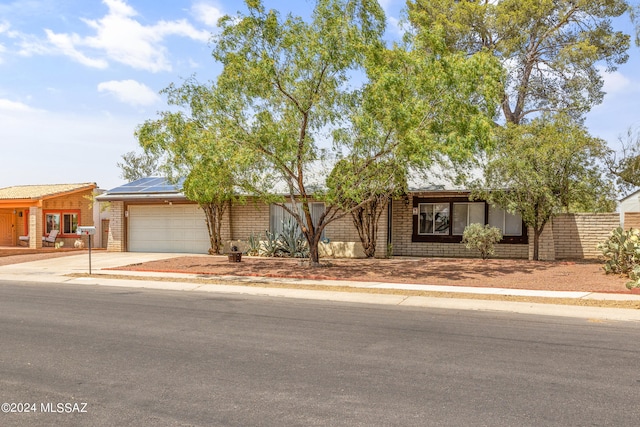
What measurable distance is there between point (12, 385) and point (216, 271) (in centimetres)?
1280

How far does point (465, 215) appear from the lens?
2383 cm

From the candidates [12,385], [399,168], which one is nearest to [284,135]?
[399,168]

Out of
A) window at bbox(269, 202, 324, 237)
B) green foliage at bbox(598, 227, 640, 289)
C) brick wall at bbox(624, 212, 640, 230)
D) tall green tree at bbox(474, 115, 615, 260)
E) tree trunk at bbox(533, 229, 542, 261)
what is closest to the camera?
green foliage at bbox(598, 227, 640, 289)

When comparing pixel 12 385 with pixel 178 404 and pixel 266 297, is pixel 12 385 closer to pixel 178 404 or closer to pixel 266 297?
pixel 178 404

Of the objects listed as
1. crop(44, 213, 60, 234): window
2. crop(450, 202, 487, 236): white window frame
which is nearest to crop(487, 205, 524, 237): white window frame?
crop(450, 202, 487, 236): white window frame

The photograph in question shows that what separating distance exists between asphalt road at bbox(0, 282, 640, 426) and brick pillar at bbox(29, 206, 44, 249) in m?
22.9

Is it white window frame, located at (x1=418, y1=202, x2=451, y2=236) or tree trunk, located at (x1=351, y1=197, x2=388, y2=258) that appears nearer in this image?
tree trunk, located at (x1=351, y1=197, x2=388, y2=258)

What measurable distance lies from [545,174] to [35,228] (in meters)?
26.7

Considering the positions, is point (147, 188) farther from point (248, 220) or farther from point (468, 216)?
point (468, 216)

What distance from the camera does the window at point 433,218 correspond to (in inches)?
950

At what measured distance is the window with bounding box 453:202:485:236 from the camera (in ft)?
77.4

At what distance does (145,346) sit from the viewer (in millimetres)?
8109

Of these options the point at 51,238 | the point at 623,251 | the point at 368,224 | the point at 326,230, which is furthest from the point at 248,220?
the point at 623,251

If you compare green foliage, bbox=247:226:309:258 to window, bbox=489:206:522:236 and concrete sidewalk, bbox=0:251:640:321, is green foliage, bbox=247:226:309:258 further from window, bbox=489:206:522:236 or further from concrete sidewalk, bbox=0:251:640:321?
window, bbox=489:206:522:236
